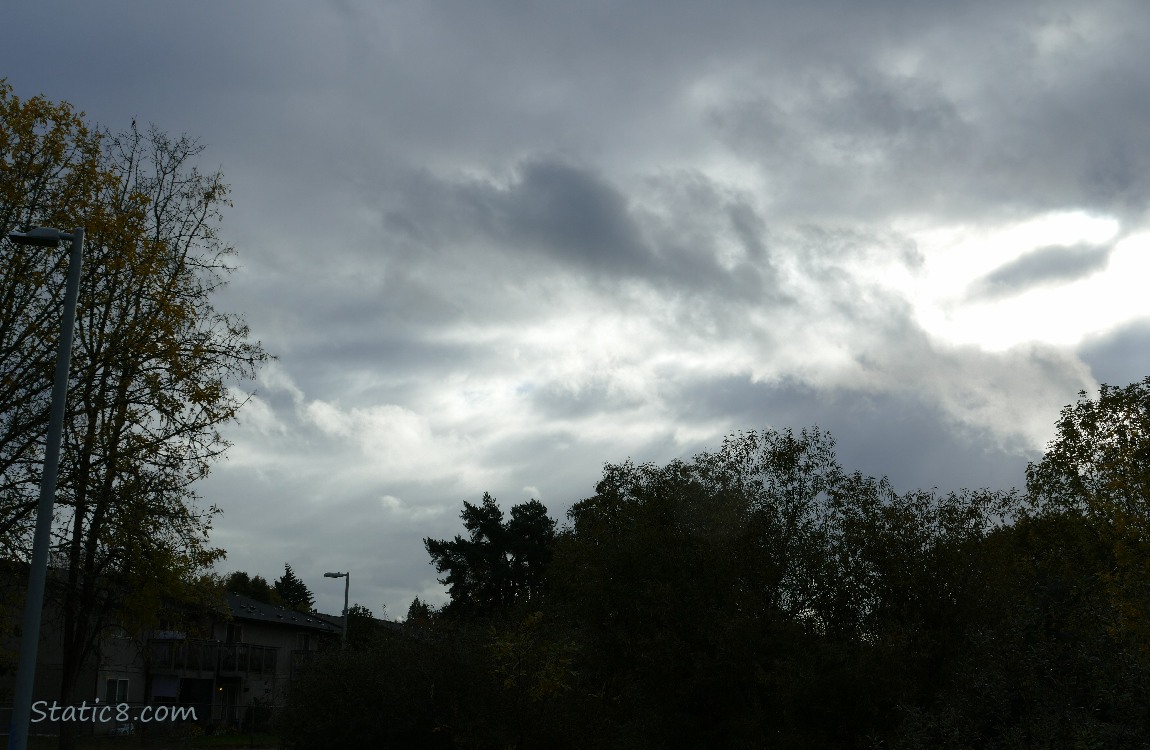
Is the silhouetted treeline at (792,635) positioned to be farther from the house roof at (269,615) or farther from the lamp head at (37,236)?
the house roof at (269,615)

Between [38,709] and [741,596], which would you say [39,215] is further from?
[741,596]

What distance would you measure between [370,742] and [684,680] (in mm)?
10247

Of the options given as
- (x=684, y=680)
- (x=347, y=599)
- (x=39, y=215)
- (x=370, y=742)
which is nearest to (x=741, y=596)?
(x=684, y=680)

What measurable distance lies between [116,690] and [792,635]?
1491 inches

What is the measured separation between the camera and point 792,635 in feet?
88.5

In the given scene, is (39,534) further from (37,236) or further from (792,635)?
(792,635)

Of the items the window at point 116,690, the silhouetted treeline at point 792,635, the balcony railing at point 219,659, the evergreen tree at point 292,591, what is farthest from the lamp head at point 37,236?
the evergreen tree at point 292,591

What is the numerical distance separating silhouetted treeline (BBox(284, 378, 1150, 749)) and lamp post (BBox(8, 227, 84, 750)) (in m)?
8.30

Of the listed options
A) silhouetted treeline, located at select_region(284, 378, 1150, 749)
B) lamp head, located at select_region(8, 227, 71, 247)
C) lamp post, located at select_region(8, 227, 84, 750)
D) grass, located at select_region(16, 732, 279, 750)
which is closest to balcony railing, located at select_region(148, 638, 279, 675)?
grass, located at select_region(16, 732, 279, 750)

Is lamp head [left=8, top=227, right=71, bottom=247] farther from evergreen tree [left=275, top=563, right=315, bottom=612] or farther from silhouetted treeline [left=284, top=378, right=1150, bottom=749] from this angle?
evergreen tree [left=275, top=563, right=315, bottom=612]

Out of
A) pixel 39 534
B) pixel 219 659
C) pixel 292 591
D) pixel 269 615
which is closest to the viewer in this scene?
pixel 39 534

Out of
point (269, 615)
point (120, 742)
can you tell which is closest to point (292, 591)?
point (269, 615)

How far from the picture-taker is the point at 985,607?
2583 cm

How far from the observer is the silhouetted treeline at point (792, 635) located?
774 inches
